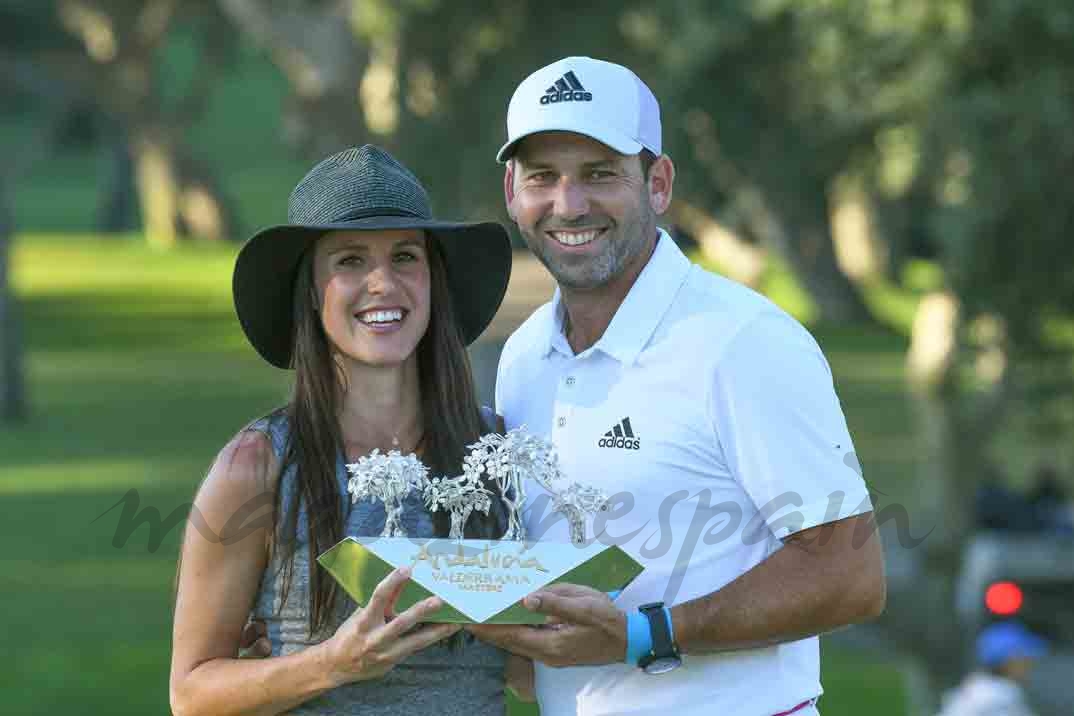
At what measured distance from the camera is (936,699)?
1616 cm

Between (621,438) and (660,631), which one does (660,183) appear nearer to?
(621,438)

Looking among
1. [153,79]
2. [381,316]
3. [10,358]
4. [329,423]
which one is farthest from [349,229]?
[153,79]

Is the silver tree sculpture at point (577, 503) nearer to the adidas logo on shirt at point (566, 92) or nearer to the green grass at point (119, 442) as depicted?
the adidas logo on shirt at point (566, 92)

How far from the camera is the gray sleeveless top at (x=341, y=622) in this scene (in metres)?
3.96

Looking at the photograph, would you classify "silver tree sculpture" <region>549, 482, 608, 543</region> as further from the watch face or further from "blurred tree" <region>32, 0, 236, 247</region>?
"blurred tree" <region>32, 0, 236, 247</region>

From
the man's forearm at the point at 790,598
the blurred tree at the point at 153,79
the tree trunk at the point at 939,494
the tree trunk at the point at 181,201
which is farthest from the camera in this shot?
the tree trunk at the point at 181,201

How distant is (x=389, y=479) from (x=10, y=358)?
23.5 meters

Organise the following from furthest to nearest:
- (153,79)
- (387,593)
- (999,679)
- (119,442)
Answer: (153,79) < (119,442) < (999,679) < (387,593)

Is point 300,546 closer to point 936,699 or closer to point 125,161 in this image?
point 936,699

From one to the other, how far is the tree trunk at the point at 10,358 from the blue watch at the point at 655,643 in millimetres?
21826

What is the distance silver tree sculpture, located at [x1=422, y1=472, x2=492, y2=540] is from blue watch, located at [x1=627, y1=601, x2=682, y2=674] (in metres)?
0.37

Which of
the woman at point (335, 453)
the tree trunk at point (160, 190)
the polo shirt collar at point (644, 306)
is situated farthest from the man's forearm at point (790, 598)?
the tree trunk at point (160, 190)

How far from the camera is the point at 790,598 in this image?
13.4 ft

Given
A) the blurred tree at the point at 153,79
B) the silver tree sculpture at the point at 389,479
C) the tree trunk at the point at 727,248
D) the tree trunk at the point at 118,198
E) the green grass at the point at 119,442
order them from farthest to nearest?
the tree trunk at the point at 118,198 → the blurred tree at the point at 153,79 → the tree trunk at the point at 727,248 → the green grass at the point at 119,442 → the silver tree sculpture at the point at 389,479
